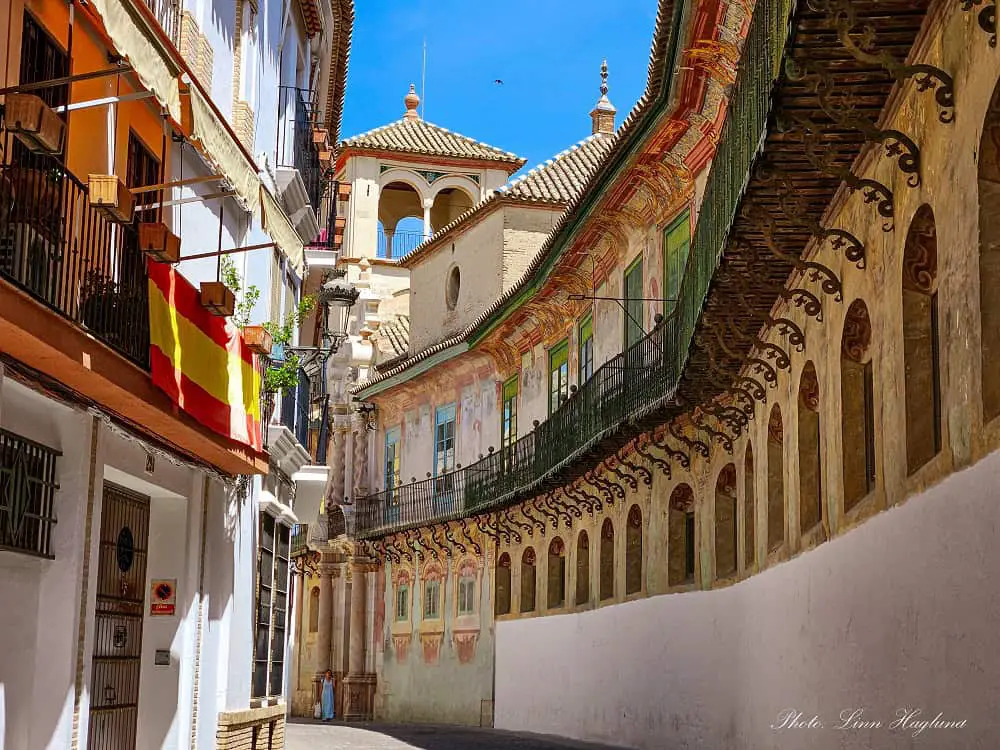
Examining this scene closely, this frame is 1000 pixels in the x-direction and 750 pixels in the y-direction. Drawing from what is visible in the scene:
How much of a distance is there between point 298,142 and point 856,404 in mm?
10447

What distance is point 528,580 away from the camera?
32500 millimetres

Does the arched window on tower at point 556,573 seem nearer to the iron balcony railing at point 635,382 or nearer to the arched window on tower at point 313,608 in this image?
the iron balcony railing at point 635,382

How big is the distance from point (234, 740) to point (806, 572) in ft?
21.2

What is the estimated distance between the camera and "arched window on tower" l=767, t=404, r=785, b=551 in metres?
16.8

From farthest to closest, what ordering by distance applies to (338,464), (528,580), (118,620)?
1. (338,464)
2. (528,580)
3. (118,620)

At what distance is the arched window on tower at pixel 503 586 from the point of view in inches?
1324

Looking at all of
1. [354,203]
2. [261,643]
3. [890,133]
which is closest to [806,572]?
[890,133]

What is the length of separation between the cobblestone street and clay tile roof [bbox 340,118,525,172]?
→ 2145cm

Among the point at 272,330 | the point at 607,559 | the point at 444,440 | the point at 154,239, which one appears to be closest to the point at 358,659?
the point at 444,440

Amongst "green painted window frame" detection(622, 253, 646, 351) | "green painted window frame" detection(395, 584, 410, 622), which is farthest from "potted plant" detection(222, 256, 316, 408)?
"green painted window frame" detection(395, 584, 410, 622)

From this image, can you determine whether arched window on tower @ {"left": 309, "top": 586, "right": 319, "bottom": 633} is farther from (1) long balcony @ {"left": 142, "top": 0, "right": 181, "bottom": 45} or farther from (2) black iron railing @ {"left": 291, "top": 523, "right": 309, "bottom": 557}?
(1) long balcony @ {"left": 142, "top": 0, "right": 181, "bottom": 45}

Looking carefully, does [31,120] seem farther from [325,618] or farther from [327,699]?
[325,618]

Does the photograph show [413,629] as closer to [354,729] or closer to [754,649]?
[354,729]

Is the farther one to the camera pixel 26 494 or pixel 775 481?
pixel 775 481
